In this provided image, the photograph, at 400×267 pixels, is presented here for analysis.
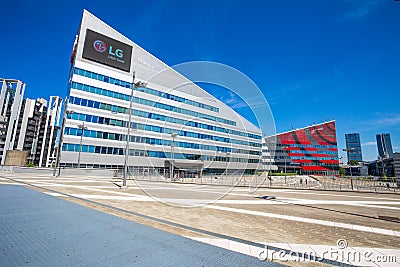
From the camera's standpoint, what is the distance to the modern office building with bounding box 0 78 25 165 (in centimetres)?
6062

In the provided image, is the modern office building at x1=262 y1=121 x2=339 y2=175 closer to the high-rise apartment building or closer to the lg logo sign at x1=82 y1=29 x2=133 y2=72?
the lg logo sign at x1=82 y1=29 x2=133 y2=72

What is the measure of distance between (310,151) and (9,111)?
112320 millimetres

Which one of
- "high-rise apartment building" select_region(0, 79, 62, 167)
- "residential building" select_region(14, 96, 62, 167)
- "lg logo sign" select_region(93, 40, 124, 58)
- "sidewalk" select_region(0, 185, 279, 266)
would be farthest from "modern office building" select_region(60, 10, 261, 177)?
"residential building" select_region(14, 96, 62, 167)

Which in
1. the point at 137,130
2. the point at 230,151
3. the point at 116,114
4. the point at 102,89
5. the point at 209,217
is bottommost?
the point at 209,217

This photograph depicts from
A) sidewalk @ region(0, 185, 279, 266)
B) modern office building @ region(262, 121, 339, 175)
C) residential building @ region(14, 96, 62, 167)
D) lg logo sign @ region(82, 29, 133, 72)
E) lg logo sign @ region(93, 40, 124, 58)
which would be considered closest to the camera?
sidewalk @ region(0, 185, 279, 266)

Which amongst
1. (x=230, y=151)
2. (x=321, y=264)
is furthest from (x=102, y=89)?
(x=321, y=264)

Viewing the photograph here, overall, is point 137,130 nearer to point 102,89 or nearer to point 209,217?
point 102,89

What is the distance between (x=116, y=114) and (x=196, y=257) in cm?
3647

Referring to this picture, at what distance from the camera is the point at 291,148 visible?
261 ft

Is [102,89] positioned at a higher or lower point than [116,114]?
higher

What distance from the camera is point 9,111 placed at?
63938 mm

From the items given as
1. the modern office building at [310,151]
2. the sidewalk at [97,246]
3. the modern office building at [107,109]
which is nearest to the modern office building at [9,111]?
the modern office building at [107,109]

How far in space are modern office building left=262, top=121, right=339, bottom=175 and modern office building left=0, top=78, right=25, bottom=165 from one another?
9220 cm

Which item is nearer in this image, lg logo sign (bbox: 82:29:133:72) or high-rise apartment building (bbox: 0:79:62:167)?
lg logo sign (bbox: 82:29:133:72)
